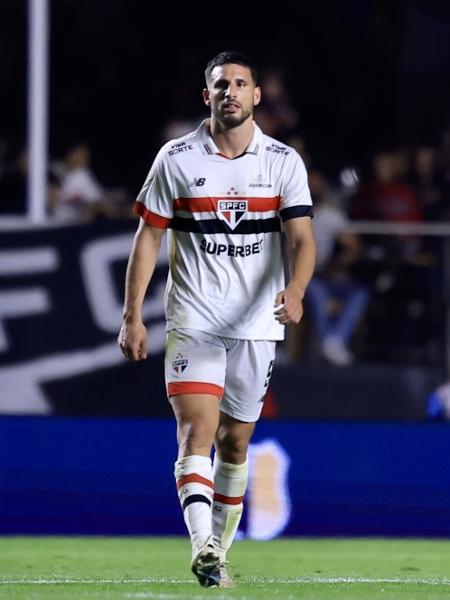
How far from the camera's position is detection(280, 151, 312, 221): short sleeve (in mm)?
6758

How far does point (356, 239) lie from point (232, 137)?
178 inches

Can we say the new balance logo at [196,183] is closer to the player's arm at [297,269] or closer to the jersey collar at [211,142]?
the jersey collar at [211,142]

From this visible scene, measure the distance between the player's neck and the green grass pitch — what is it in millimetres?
1715

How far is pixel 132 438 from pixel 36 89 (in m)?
2.46

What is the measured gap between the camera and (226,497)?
700 cm

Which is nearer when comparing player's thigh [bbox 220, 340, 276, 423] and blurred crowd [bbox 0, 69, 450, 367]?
player's thigh [bbox 220, 340, 276, 423]

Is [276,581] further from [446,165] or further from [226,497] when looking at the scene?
[446,165]

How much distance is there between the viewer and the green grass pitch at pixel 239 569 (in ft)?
20.7

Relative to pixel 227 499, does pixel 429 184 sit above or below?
above

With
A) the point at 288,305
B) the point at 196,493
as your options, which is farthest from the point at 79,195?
the point at 196,493

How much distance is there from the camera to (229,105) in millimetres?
6648

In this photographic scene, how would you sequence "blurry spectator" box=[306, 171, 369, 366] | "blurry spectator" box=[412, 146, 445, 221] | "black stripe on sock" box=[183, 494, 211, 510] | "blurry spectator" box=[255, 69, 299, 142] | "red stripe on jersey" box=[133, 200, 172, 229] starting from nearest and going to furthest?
1. "black stripe on sock" box=[183, 494, 211, 510]
2. "red stripe on jersey" box=[133, 200, 172, 229]
3. "blurry spectator" box=[306, 171, 369, 366]
4. "blurry spectator" box=[255, 69, 299, 142]
5. "blurry spectator" box=[412, 146, 445, 221]

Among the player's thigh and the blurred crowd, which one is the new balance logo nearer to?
the player's thigh

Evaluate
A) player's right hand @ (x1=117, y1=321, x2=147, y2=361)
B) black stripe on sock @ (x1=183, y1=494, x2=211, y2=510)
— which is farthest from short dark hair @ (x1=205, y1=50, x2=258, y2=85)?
black stripe on sock @ (x1=183, y1=494, x2=211, y2=510)
